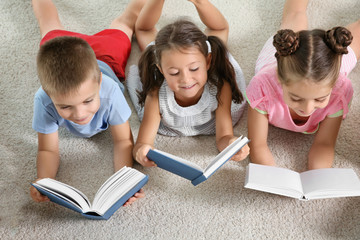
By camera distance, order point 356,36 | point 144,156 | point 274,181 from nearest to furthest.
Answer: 1. point 274,181
2. point 144,156
3. point 356,36

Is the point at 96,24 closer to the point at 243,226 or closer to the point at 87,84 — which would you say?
the point at 87,84

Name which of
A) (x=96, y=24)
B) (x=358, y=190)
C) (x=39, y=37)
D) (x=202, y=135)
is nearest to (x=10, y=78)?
(x=39, y=37)

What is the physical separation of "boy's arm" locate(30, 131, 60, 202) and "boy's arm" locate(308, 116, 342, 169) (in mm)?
886

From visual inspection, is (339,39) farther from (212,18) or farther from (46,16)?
(46,16)

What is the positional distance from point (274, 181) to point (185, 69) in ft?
1.44

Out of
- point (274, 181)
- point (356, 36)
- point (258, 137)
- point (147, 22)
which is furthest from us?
point (147, 22)

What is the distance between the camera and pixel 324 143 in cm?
150

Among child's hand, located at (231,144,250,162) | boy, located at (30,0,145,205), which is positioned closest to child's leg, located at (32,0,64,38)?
boy, located at (30,0,145,205)

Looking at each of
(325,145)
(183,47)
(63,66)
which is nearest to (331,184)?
(325,145)

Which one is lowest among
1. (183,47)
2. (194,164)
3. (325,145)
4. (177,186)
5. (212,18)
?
(177,186)

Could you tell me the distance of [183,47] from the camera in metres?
1.34

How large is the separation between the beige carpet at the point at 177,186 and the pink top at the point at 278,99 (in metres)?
0.14

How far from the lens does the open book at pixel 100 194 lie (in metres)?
1.24

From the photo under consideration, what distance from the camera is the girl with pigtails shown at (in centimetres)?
137
